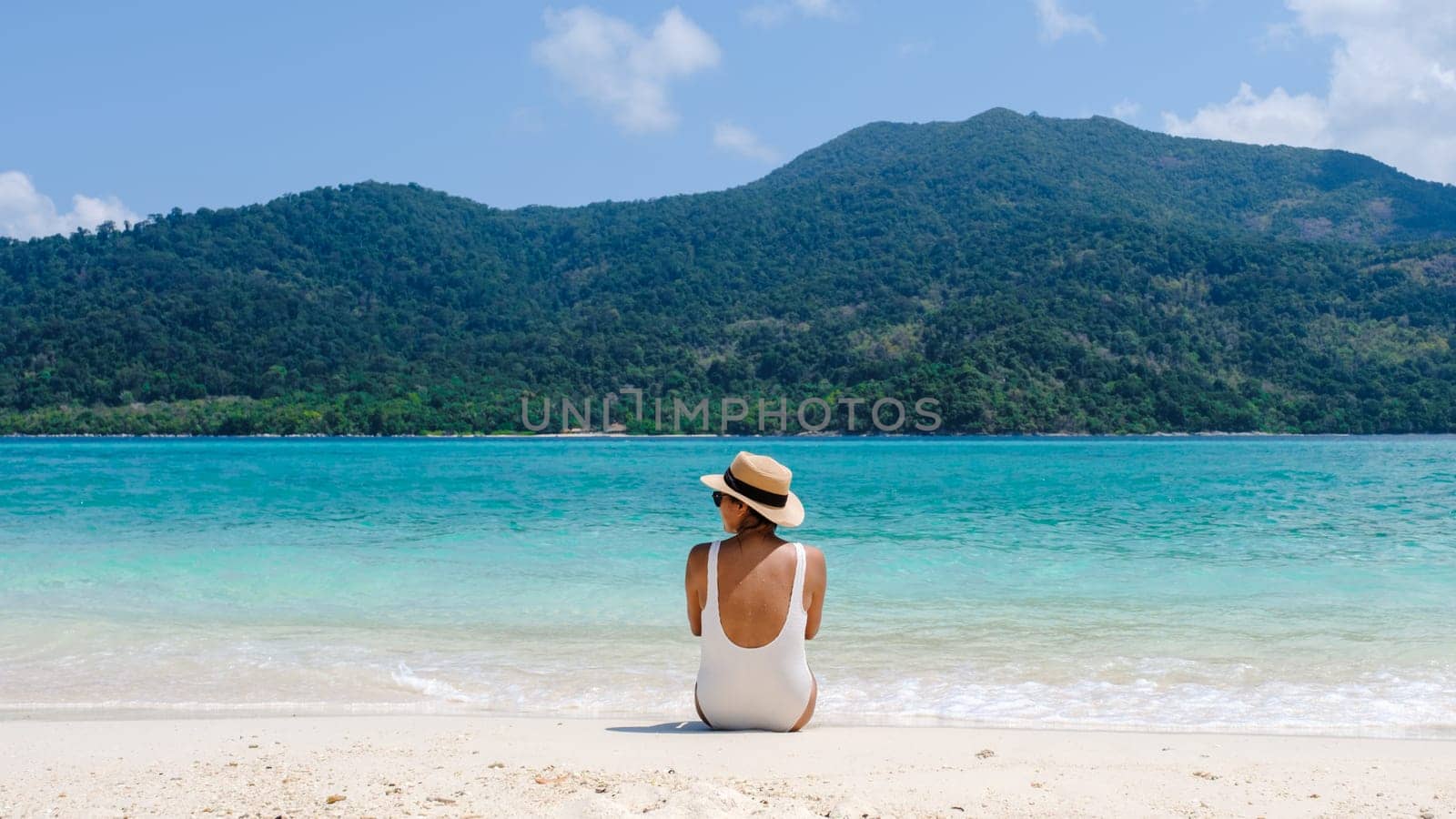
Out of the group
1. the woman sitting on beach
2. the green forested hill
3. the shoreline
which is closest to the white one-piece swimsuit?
the woman sitting on beach

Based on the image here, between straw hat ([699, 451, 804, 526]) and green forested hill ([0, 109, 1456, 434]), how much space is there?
95.2 m

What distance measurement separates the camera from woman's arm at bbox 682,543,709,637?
454 centimetres

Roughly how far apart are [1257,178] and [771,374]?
8771cm

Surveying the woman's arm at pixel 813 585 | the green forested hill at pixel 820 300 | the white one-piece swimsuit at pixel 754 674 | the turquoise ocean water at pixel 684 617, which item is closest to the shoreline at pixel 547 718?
the turquoise ocean water at pixel 684 617

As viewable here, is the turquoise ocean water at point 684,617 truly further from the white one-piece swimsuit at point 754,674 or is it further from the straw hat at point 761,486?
the straw hat at point 761,486

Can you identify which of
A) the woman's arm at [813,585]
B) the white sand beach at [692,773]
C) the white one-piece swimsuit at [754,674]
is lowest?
the white sand beach at [692,773]

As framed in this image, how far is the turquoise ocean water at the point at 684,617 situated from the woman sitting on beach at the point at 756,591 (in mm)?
1438

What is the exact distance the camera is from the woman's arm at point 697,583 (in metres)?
4.54

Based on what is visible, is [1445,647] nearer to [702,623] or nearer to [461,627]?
[702,623]

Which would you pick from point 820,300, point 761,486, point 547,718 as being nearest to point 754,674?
point 761,486

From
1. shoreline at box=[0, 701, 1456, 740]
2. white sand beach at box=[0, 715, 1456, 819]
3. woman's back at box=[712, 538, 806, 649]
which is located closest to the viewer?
white sand beach at box=[0, 715, 1456, 819]

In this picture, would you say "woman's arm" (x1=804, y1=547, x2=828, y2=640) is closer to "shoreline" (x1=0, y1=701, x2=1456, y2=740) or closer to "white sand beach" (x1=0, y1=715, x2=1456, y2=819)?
"white sand beach" (x1=0, y1=715, x2=1456, y2=819)

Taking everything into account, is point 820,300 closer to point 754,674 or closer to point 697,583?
point 754,674

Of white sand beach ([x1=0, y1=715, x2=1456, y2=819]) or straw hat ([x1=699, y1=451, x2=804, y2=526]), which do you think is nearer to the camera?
white sand beach ([x1=0, y1=715, x2=1456, y2=819])
